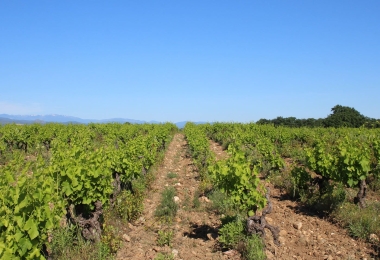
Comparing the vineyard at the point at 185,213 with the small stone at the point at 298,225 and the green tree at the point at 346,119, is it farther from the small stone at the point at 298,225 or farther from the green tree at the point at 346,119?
the green tree at the point at 346,119

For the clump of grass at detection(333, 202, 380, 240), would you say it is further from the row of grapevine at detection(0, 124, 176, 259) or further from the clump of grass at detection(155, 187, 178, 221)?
the row of grapevine at detection(0, 124, 176, 259)

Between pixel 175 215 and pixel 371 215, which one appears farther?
pixel 175 215

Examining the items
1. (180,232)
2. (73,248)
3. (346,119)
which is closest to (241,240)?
(180,232)

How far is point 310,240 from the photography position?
662 cm

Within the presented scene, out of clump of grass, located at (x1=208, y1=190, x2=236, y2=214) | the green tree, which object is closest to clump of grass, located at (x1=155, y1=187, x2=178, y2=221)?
clump of grass, located at (x1=208, y1=190, x2=236, y2=214)

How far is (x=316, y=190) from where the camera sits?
9750 millimetres

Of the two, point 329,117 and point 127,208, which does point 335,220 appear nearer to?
point 127,208

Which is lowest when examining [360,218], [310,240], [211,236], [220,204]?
[211,236]

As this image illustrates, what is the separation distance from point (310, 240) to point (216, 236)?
186 cm

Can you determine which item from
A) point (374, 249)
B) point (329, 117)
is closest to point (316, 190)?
point (374, 249)

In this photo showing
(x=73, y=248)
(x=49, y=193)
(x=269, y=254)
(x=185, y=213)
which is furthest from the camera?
(x=185, y=213)

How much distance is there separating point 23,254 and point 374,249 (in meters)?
5.77

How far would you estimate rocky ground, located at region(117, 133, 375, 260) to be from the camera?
19.8 ft

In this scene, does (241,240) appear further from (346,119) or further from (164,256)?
(346,119)
